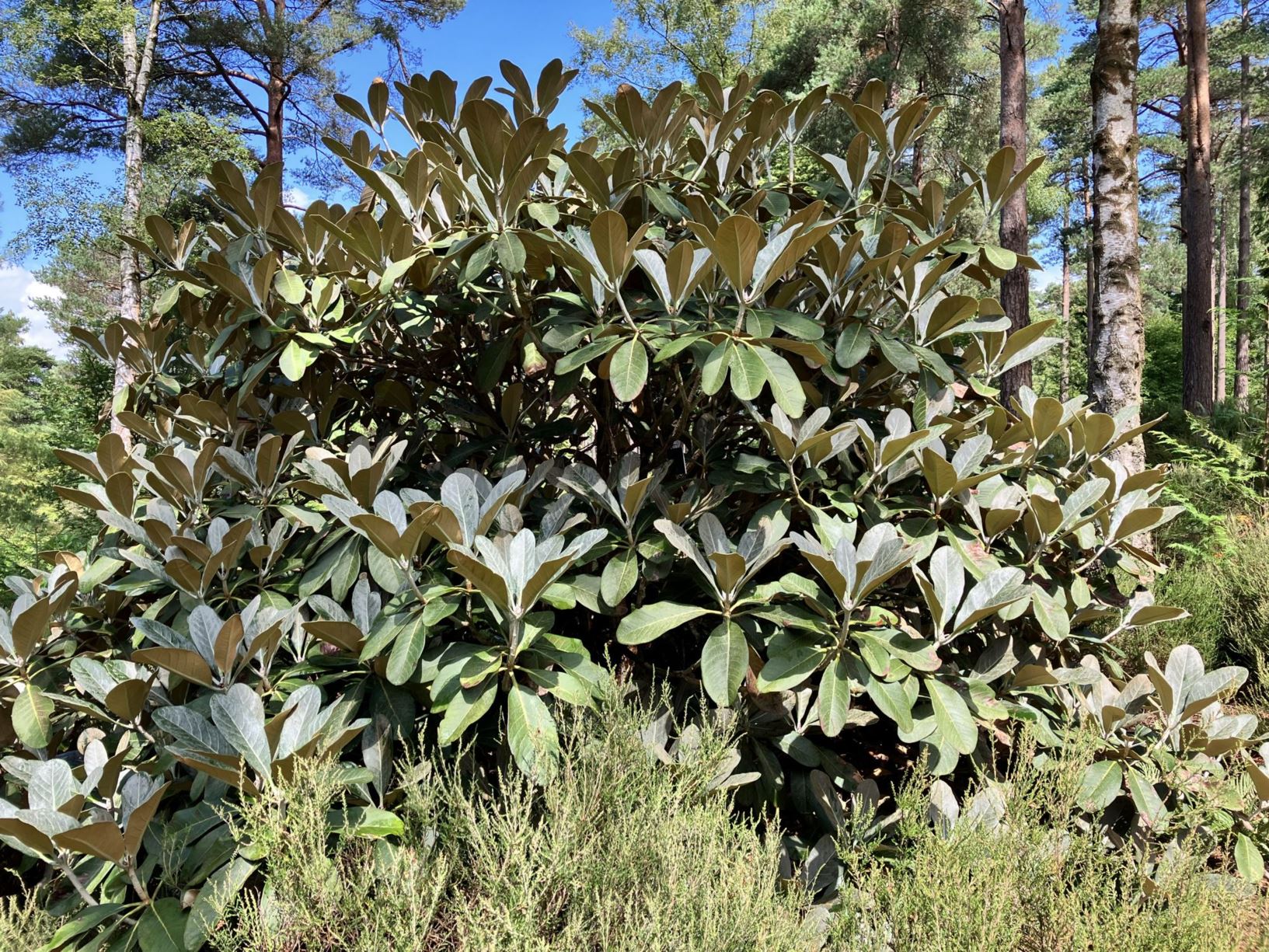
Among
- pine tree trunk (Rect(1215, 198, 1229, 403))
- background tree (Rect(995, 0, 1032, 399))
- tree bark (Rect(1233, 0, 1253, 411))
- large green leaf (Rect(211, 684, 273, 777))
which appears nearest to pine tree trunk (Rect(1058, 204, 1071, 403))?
pine tree trunk (Rect(1215, 198, 1229, 403))

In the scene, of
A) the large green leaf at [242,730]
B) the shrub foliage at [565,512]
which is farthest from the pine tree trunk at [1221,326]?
the large green leaf at [242,730]

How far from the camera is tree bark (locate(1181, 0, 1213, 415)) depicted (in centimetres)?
1029

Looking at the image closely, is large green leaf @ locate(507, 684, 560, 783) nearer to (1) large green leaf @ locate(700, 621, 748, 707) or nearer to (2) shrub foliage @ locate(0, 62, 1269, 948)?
(2) shrub foliage @ locate(0, 62, 1269, 948)

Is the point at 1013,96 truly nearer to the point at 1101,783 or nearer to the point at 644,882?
the point at 1101,783

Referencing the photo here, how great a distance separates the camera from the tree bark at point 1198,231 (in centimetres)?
1029

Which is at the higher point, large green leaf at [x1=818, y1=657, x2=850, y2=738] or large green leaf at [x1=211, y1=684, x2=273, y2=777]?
large green leaf at [x1=211, y1=684, x2=273, y2=777]

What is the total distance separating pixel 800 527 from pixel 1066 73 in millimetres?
22779

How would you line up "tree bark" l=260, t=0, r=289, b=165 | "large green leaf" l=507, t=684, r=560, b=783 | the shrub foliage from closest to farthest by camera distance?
"large green leaf" l=507, t=684, r=560, b=783 → the shrub foliage → "tree bark" l=260, t=0, r=289, b=165

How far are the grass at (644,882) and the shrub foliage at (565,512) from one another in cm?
11

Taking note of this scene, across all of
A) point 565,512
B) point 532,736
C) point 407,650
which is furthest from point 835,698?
point 407,650

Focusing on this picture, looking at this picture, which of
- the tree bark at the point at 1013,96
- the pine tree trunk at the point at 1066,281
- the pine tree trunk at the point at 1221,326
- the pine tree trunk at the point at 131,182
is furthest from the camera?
the pine tree trunk at the point at 1066,281

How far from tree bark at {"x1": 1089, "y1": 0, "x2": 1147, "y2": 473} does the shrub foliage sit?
218cm

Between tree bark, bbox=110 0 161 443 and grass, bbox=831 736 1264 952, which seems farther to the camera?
tree bark, bbox=110 0 161 443

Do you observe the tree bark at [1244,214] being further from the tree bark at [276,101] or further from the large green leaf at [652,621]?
the tree bark at [276,101]
